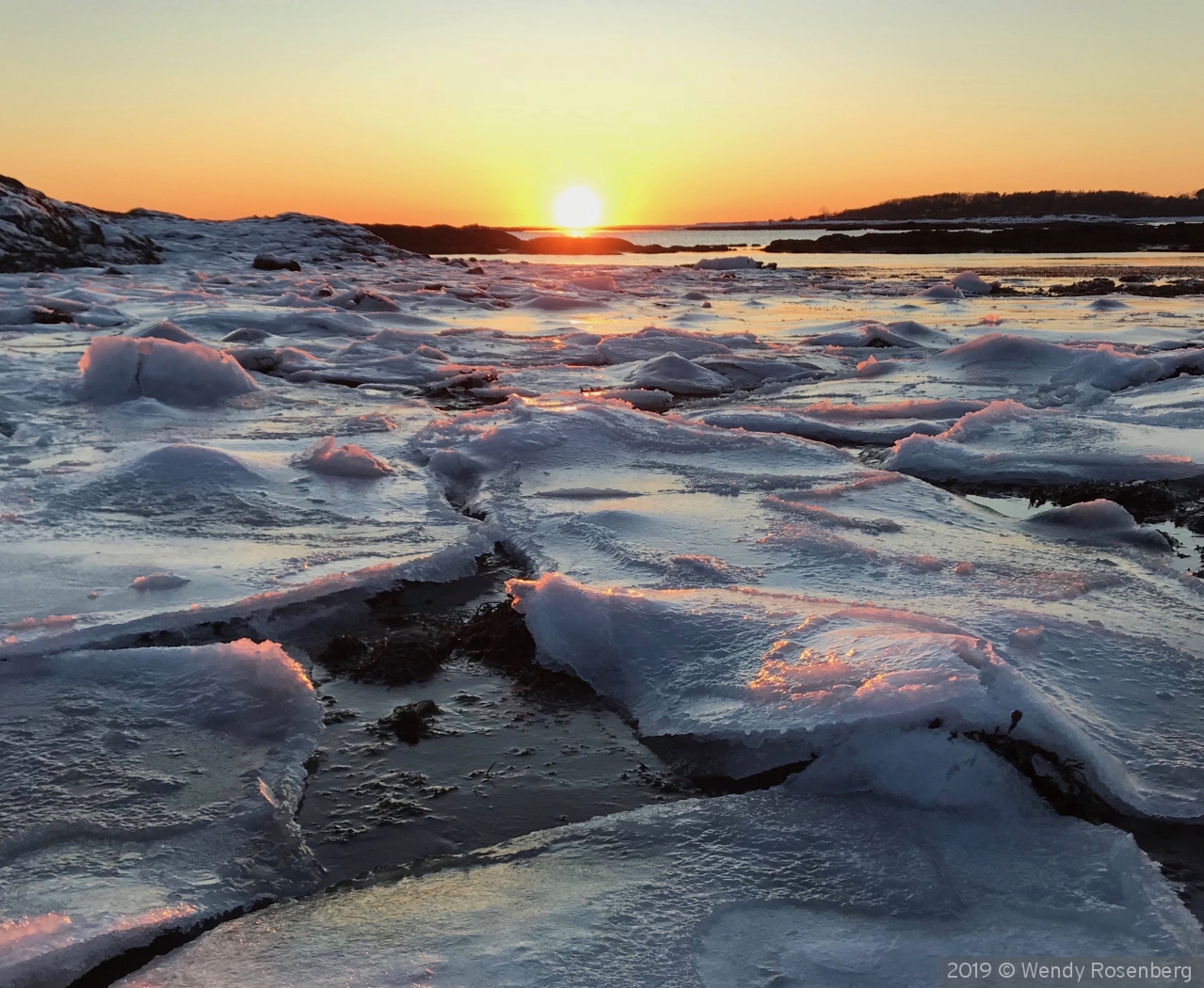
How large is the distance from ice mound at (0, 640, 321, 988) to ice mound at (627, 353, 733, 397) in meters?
5.68

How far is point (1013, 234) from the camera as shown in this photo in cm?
4747

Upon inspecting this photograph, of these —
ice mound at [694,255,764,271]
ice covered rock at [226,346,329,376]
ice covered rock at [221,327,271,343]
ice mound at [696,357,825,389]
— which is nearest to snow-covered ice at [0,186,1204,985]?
ice covered rock at [226,346,329,376]

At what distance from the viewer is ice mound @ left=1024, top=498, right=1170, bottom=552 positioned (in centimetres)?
354

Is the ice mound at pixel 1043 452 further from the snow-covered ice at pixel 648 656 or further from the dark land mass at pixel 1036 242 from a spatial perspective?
the dark land mass at pixel 1036 242

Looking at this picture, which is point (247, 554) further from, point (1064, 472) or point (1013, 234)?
point (1013, 234)

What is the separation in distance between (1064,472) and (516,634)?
325 centimetres

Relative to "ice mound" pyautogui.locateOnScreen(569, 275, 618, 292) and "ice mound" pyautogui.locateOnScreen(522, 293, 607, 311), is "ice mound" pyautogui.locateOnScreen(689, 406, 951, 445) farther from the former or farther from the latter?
"ice mound" pyautogui.locateOnScreen(569, 275, 618, 292)

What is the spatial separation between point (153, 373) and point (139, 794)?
5229 millimetres

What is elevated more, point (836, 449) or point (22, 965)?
point (836, 449)

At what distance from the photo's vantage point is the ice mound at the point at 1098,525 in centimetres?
354

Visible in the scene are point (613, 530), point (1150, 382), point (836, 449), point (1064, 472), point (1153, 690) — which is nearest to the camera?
point (1153, 690)

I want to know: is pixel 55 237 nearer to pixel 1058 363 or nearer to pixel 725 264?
pixel 725 264

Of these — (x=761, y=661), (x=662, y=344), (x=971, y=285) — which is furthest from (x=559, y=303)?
Answer: (x=761, y=661)

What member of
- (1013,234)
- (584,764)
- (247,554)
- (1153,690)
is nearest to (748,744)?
(584,764)
